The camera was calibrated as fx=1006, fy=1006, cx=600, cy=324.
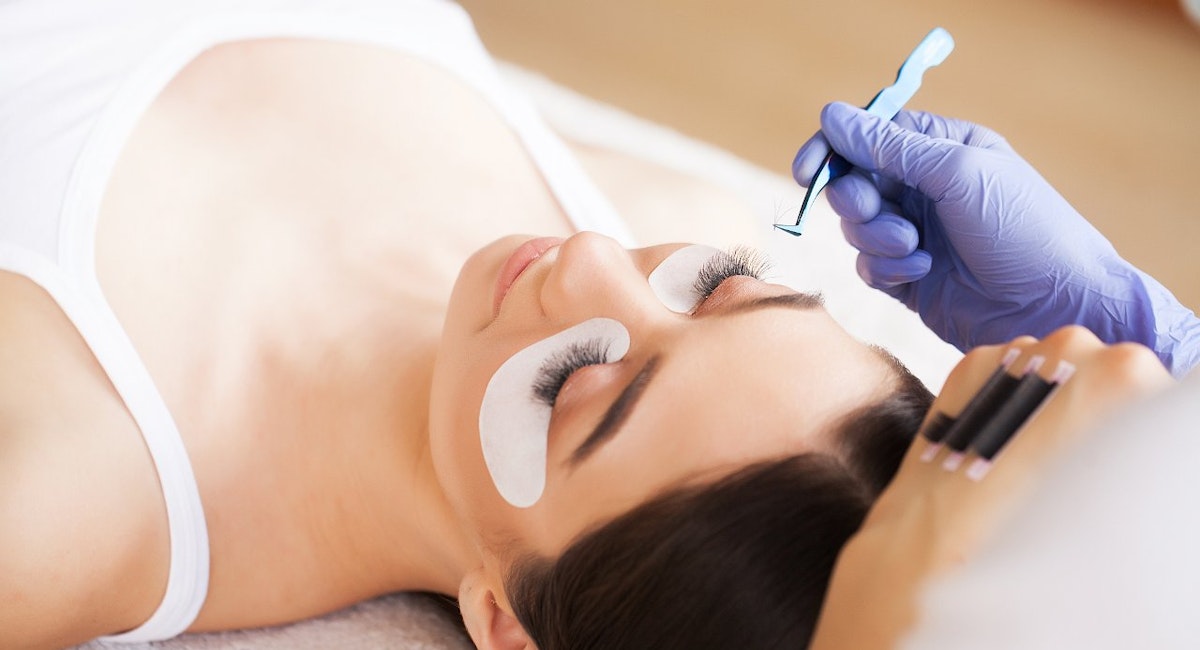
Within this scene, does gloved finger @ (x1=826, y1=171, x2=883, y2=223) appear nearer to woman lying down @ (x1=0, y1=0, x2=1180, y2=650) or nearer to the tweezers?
the tweezers

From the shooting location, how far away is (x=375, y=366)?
1.07 m

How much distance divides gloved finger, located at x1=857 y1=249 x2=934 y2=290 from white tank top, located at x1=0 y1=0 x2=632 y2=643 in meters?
0.32

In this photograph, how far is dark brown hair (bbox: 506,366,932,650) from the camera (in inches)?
26.5

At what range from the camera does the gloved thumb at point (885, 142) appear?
0.96 metres

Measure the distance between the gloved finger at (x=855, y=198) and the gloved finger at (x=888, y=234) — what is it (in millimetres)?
11

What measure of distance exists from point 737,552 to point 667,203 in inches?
30.7

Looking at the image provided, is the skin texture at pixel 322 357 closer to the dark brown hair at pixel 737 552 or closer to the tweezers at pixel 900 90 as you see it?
the dark brown hair at pixel 737 552

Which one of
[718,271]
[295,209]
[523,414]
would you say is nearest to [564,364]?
[523,414]

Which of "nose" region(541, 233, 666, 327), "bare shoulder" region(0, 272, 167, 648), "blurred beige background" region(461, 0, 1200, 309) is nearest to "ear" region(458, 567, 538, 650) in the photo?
"nose" region(541, 233, 666, 327)

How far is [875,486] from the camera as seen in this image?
2.32 feet

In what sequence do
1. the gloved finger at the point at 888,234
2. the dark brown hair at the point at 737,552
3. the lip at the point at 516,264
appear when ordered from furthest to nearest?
the gloved finger at the point at 888,234
the lip at the point at 516,264
the dark brown hair at the point at 737,552

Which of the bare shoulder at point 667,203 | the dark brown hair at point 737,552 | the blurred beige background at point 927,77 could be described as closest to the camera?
the dark brown hair at point 737,552

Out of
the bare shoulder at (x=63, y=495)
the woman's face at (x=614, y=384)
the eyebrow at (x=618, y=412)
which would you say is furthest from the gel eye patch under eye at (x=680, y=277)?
the bare shoulder at (x=63, y=495)

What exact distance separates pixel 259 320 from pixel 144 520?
24 centimetres
